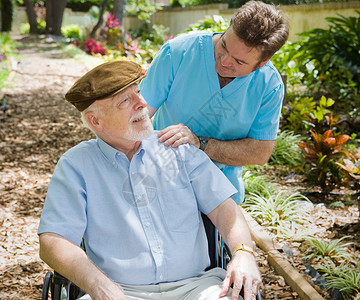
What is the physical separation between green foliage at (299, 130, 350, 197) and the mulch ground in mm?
264

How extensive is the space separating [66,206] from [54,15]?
2073cm

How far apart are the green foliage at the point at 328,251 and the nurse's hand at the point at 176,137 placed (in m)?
1.38

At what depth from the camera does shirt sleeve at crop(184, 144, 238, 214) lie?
200cm

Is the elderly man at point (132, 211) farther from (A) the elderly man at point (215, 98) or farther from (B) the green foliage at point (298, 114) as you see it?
(B) the green foliage at point (298, 114)

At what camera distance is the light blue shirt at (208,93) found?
88.0 inches

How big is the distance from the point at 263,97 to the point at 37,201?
8.46ft

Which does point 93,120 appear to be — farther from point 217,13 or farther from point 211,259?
point 217,13

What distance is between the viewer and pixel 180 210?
6.50 ft

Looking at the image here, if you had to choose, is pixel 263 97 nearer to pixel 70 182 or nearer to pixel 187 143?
pixel 187 143

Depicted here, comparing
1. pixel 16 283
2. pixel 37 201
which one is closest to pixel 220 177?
pixel 16 283

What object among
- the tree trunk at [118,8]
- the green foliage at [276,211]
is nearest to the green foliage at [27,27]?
the tree trunk at [118,8]

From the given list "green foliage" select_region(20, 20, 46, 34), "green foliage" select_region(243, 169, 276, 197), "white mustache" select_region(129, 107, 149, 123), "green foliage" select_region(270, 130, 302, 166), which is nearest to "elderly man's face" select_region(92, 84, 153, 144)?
"white mustache" select_region(129, 107, 149, 123)

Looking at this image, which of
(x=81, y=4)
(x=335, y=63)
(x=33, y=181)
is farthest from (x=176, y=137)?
(x=81, y=4)

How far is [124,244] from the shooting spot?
1.88m
